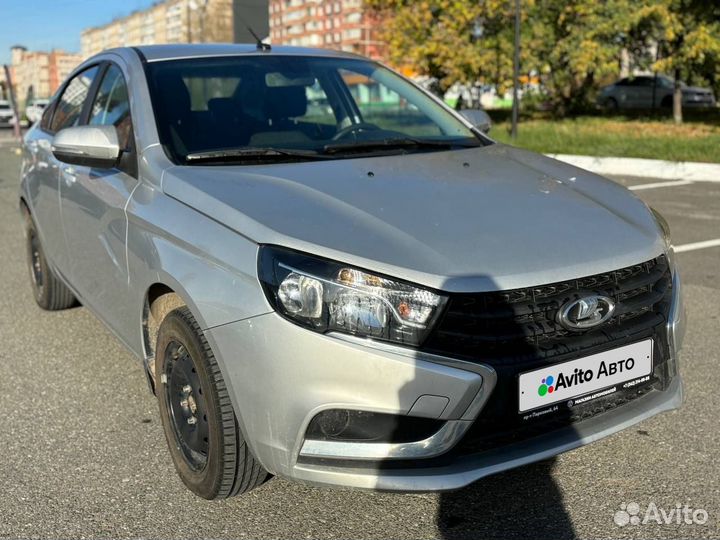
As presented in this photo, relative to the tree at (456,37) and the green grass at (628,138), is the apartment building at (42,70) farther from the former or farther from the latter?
the green grass at (628,138)

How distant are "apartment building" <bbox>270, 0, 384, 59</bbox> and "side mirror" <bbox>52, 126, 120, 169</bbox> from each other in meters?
121

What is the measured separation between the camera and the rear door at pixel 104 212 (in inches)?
120

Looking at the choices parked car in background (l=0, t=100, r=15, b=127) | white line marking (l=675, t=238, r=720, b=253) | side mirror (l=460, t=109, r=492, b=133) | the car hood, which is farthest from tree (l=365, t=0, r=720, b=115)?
parked car in background (l=0, t=100, r=15, b=127)

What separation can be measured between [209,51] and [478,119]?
Result: 1.44 meters

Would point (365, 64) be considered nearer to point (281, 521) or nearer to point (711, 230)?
point (281, 521)

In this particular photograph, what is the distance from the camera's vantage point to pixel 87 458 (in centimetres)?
298

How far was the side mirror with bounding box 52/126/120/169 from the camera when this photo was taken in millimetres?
3059

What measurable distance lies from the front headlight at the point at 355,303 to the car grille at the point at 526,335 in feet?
0.21

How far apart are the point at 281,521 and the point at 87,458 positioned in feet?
3.09

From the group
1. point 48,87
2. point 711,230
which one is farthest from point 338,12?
point 711,230

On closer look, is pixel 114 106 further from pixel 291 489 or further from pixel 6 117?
pixel 6 117

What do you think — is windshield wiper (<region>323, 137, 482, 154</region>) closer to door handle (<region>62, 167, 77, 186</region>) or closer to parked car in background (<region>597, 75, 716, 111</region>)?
door handle (<region>62, 167, 77, 186</region>)

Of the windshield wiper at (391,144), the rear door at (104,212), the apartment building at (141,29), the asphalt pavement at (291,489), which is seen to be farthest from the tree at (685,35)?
the apartment building at (141,29)

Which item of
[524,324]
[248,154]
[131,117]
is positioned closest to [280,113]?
[248,154]
